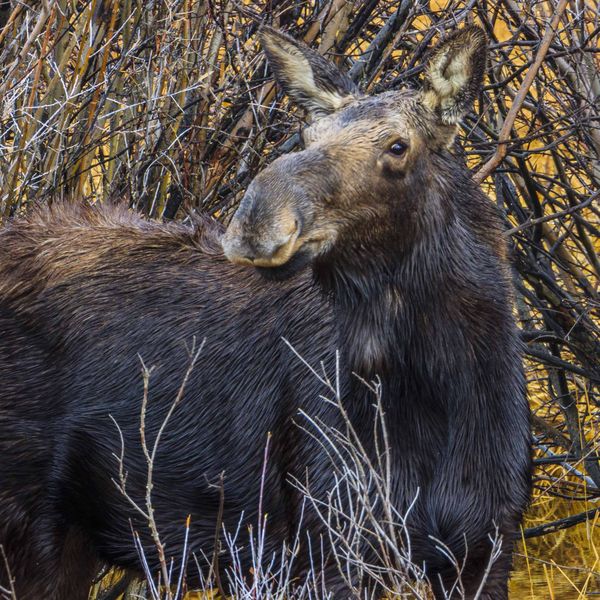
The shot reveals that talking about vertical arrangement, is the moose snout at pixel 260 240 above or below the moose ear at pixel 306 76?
below

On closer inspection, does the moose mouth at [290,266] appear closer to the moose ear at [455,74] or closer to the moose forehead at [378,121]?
the moose forehead at [378,121]

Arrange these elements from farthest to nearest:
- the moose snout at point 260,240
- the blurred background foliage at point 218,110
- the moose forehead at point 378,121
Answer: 1. the blurred background foliage at point 218,110
2. the moose forehead at point 378,121
3. the moose snout at point 260,240

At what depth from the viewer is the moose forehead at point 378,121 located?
3994mm

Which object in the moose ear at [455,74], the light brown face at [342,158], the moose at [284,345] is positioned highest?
the moose ear at [455,74]

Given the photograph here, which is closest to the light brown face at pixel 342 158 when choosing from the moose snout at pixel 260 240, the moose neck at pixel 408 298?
the moose snout at pixel 260 240

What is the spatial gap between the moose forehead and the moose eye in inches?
1.0

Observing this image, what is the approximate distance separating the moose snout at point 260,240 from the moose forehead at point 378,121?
515mm

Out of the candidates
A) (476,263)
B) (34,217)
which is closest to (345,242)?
(476,263)

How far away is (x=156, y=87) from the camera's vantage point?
18.8ft

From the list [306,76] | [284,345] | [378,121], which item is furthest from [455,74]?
[284,345]

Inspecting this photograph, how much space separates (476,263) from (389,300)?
0.36 m

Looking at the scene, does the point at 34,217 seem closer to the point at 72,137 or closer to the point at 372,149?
the point at 72,137

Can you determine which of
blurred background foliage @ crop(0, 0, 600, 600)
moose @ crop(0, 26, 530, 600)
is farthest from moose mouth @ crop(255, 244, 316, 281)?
blurred background foliage @ crop(0, 0, 600, 600)

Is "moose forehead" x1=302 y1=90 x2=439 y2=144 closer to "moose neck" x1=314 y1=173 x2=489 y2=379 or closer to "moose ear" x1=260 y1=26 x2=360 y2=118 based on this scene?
"moose ear" x1=260 y1=26 x2=360 y2=118
